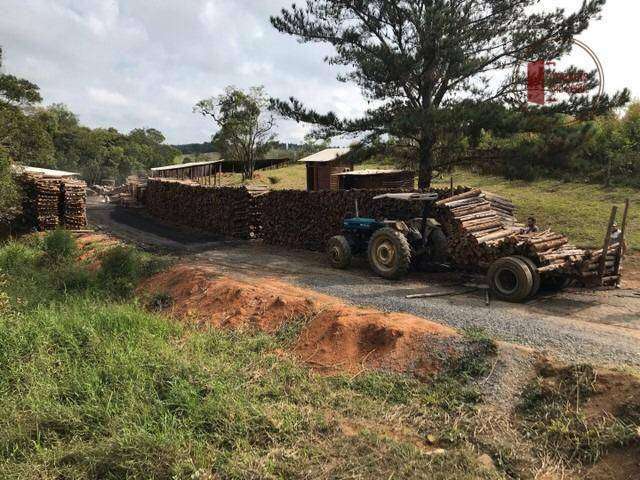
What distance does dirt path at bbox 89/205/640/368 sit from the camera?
511 cm

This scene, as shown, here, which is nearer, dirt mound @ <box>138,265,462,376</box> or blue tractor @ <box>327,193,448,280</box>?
dirt mound @ <box>138,265,462,376</box>

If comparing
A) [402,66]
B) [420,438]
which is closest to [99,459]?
[420,438]

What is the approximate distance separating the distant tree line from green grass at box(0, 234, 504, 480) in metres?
12.6

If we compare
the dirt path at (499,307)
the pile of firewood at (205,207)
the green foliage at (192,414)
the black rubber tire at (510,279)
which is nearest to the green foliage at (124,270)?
the dirt path at (499,307)

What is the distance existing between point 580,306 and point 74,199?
1855 cm

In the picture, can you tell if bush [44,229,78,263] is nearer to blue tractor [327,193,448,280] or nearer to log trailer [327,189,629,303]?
log trailer [327,189,629,303]

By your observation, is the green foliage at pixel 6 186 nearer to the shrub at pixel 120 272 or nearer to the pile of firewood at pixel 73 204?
the pile of firewood at pixel 73 204

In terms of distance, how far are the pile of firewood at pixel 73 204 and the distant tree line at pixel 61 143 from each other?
263 cm

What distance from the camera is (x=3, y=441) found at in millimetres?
3771

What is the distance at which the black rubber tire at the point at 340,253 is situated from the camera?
1020 centimetres

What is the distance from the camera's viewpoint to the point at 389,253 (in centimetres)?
906

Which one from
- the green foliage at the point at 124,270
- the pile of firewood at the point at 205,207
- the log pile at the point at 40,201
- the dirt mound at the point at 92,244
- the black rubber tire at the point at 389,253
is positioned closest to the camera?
the black rubber tire at the point at 389,253

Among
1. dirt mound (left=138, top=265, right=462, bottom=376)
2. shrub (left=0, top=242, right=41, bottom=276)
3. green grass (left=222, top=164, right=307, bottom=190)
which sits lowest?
dirt mound (left=138, top=265, right=462, bottom=376)

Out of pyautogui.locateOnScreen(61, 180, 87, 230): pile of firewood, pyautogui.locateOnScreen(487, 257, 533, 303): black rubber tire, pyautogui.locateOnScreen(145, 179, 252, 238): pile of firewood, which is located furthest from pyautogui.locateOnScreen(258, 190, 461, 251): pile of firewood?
pyautogui.locateOnScreen(61, 180, 87, 230): pile of firewood
